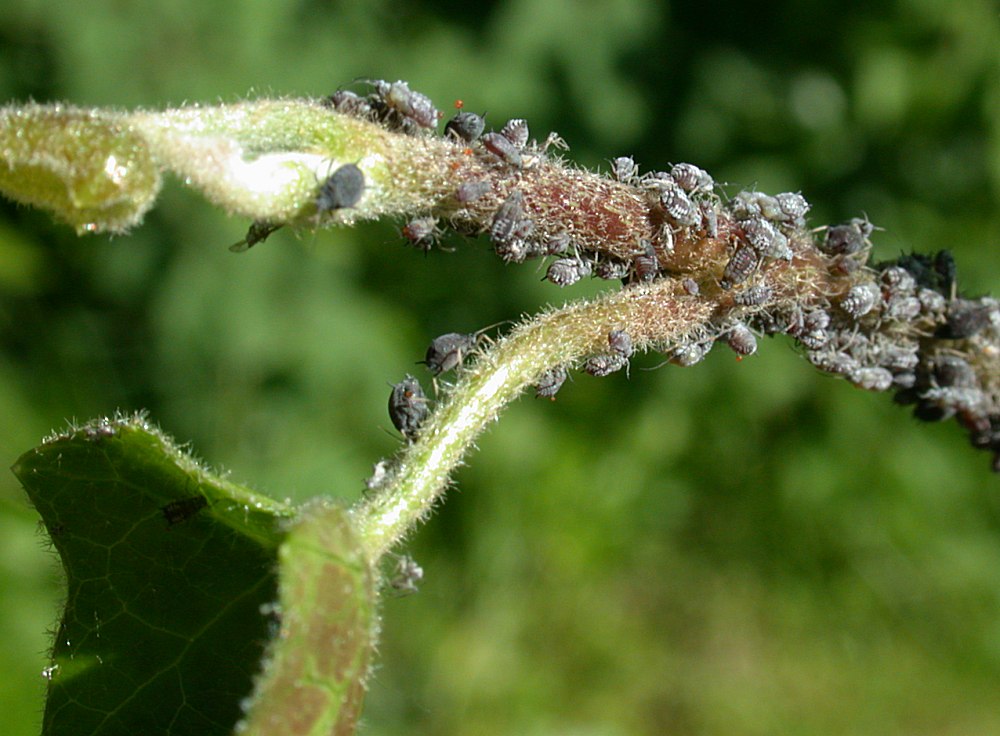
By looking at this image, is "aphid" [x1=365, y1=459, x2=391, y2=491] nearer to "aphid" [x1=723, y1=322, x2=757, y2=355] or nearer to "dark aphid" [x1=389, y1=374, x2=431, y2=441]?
"dark aphid" [x1=389, y1=374, x2=431, y2=441]

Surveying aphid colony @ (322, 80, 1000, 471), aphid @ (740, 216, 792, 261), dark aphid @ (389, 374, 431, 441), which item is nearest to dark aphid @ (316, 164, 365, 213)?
aphid colony @ (322, 80, 1000, 471)

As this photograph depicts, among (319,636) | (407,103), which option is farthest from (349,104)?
(319,636)

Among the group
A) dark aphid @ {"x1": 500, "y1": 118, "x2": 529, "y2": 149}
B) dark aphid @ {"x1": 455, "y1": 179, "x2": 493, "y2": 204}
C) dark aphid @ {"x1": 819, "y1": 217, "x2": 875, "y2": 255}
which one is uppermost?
dark aphid @ {"x1": 819, "y1": 217, "x2": 875, "y2": 255}

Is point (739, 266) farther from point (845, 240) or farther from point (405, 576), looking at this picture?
point (405, 576)

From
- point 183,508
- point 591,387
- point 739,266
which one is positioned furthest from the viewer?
point 591,387

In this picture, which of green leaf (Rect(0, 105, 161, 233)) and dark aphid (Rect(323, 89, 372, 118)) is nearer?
green leaf (Rect(0, 105, 161, 233))

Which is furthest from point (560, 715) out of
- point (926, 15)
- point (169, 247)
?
point (926, 15)
